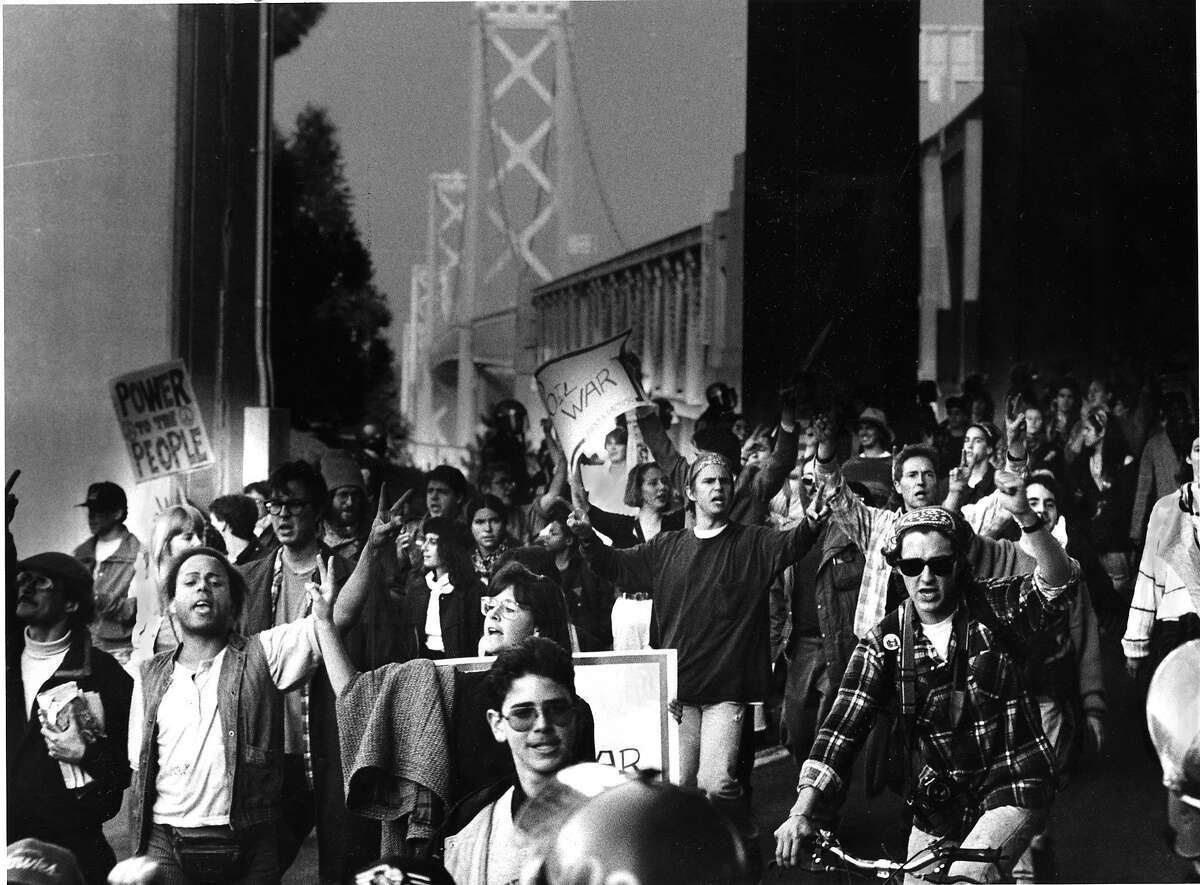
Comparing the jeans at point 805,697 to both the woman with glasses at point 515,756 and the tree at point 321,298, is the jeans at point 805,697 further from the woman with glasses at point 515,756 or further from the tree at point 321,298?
the tree at point 321,298

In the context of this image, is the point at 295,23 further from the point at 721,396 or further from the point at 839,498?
the point at 839,498

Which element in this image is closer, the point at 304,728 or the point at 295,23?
the point at 304,728

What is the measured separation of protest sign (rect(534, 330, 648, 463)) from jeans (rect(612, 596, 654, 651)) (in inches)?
27.1

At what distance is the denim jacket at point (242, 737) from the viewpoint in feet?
19.2

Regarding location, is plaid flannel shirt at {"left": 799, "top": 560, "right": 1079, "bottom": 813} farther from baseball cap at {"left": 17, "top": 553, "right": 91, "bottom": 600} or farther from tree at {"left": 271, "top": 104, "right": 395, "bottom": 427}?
baseball cap at {"left": 17, "top": 553, "right": 91, "bottom": 600}

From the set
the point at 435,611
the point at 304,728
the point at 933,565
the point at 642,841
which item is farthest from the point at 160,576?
the point at 933,565

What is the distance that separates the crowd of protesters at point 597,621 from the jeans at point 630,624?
0.04 feet

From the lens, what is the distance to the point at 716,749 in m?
5.99

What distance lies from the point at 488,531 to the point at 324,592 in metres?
0.67

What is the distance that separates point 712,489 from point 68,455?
102 inches

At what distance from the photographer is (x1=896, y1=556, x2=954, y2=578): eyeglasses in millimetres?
5750

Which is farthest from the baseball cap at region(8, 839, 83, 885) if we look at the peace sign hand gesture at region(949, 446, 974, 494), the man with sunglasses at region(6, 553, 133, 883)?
the peace sign hand gesture at region(949, 446, 974, 494)

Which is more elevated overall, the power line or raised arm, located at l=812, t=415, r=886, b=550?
the power line

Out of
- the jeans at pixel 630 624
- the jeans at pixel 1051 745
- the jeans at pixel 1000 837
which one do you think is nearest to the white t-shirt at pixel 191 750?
the jeans at pixel 630 624
